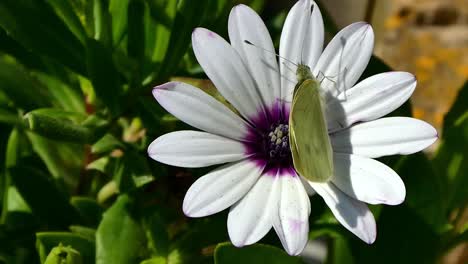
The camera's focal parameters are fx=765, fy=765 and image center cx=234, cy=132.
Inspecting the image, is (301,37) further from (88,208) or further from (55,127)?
(88,208)

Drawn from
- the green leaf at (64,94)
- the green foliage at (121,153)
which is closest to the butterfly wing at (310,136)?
the green foliage at (121,153)

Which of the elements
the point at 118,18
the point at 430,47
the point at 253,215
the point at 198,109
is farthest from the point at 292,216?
the point at 430,47

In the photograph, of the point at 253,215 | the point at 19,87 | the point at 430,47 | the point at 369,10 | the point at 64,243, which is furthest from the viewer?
the point at 430,47

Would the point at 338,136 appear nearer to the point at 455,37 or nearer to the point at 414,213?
the point at 414,213

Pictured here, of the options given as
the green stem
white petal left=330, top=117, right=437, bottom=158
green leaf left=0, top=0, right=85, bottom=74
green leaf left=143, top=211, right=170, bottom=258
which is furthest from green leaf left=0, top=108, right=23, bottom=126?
the green stem

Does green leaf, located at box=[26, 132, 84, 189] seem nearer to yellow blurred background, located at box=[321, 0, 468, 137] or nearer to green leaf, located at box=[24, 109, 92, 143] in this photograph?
green leaf, located at box=[24, 109, 92, 143]

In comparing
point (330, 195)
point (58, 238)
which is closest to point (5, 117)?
point (58, 238)
